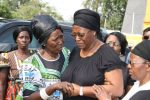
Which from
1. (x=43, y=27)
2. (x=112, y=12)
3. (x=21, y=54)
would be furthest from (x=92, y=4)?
(x=43, y=27)

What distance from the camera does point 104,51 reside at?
3.19 metres

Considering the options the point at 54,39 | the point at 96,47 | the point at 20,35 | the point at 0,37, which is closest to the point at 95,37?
the point at 96,47

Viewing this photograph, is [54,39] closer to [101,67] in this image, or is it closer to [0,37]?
[101,67]

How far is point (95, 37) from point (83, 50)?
0.16m

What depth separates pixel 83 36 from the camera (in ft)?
10.5

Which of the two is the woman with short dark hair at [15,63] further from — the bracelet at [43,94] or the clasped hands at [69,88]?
the clasped hands at [69,88]

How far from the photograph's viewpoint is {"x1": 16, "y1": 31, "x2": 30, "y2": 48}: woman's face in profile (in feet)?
18.0

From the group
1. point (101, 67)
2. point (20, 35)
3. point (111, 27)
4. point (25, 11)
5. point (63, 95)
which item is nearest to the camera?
point (101, 67)

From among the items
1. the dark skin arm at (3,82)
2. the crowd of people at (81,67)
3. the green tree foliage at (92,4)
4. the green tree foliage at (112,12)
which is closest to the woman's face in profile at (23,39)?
the dark skin arm at (3,82)

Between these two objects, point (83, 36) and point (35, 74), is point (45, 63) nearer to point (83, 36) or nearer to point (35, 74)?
point (35, 74)

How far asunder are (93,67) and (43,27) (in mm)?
618

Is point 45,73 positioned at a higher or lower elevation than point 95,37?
lower

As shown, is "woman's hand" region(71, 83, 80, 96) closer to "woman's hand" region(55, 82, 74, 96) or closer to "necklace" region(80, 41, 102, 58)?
"woman's hand" region(55, 82, 74, 96)

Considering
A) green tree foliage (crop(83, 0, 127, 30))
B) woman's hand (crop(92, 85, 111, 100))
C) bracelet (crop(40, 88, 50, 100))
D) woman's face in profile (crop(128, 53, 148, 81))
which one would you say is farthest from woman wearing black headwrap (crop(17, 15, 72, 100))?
green tree foliage (crop(83, 0, 127, 30))
